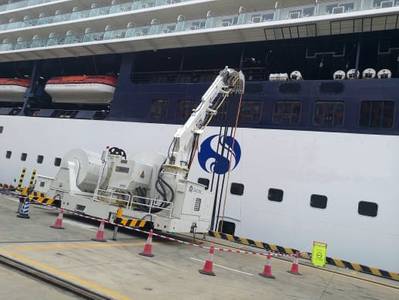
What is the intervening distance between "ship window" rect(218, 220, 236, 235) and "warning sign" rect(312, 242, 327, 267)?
13.2ft

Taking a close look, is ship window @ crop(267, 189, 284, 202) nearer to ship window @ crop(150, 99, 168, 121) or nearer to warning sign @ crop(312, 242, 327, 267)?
warning sign @ crop(312, 242, 327, 267)

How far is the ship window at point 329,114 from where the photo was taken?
15242 mm

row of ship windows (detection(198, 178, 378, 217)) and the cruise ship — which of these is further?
the cruise ship

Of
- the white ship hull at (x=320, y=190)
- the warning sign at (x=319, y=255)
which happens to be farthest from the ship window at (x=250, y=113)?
the warning sign at (x=319, y=255)

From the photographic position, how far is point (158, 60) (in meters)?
23.6

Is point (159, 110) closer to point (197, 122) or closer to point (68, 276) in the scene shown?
point (197, 122)

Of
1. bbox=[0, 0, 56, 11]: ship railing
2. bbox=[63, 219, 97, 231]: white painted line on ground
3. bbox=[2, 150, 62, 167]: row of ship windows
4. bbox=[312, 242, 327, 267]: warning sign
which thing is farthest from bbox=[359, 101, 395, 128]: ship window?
bbox=[0, 0, 56, 11]: ship railing

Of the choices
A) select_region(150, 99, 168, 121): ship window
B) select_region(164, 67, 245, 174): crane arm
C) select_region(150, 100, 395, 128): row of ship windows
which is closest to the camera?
select_region(164, 67, 245, 174): crane arm

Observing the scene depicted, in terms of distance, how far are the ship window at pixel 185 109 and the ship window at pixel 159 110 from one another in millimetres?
840

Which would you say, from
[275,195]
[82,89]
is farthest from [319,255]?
[82,89]

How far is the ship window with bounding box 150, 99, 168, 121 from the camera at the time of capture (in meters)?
20.0

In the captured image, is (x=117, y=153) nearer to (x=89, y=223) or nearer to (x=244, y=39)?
(x=89, y=223)

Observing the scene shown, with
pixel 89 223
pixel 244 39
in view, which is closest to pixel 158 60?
pixel 244 39

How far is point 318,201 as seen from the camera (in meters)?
14.5
